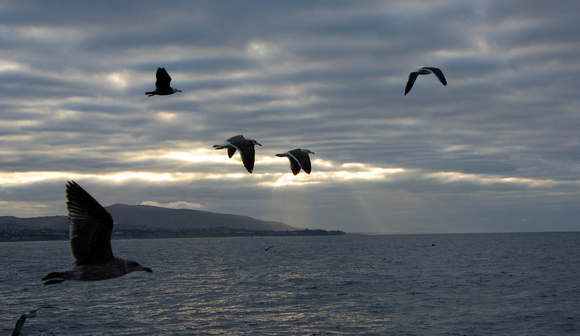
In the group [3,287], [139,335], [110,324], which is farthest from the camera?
[3,287]

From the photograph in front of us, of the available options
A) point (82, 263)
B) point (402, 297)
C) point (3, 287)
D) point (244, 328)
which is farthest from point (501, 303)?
point (3, 287)

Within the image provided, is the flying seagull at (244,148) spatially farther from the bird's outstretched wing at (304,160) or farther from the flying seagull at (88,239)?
the flying seagull at (88,239)

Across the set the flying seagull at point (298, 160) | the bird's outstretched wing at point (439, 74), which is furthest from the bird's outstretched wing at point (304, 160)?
the bird's outstretched wing at point (439, 74)

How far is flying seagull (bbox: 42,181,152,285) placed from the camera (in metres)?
11.9

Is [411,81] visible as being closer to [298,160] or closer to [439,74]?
[439,74]

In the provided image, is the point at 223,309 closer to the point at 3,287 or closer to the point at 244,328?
the point at 244,328

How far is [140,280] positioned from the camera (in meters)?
83.9

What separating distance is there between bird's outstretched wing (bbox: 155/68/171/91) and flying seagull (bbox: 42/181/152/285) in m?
6.29

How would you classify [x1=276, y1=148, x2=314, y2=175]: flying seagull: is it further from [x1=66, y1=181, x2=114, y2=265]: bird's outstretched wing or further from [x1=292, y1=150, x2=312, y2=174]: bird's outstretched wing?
[x1=66, y1=181, x2=114, y2=265]: bird's outstretched wing

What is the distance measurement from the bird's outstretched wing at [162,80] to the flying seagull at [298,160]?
5.36 metres

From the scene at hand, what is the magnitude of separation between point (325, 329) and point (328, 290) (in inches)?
1030

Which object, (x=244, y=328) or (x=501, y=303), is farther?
(x=501, y=303)

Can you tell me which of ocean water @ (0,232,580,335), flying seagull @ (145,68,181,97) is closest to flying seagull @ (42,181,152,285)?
flying seagull @ (145,68,181,97)

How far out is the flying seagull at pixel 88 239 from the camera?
11.9 metres
